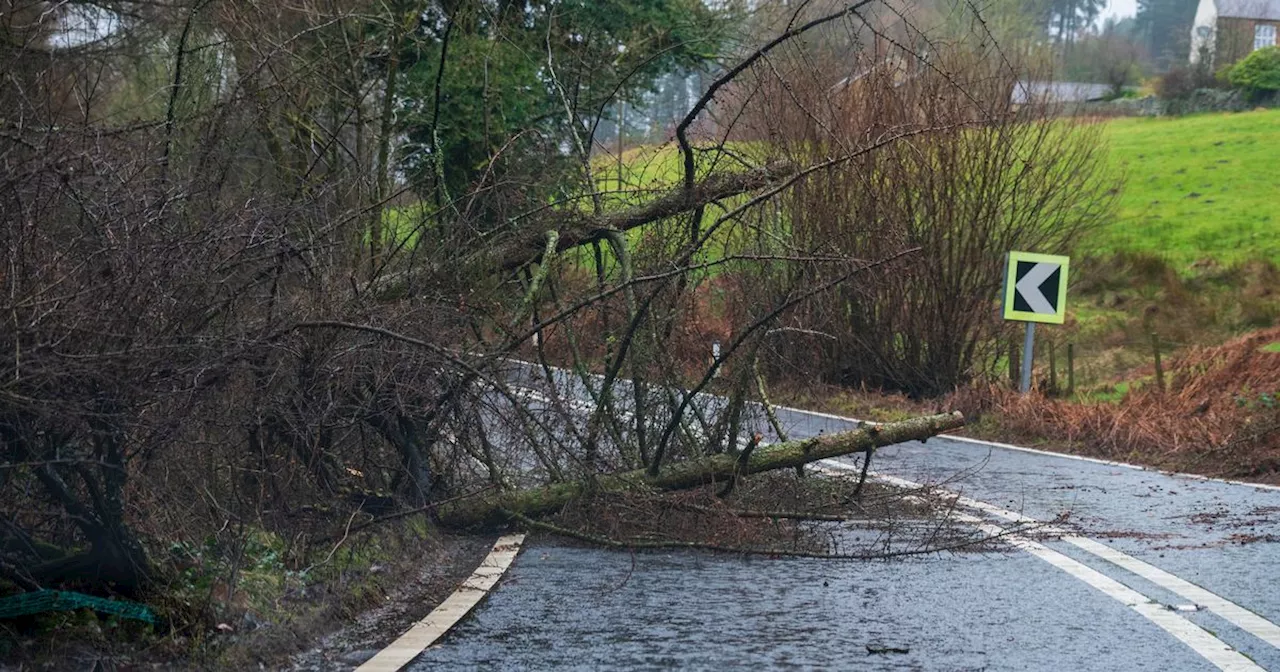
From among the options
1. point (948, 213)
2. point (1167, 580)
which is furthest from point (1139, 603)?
point (948, 213)

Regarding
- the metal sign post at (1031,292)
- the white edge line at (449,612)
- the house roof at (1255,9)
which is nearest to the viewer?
the white edge line at (449,612)

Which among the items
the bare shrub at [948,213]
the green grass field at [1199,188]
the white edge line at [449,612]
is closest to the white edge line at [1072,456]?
the bare shrub at [948,213]

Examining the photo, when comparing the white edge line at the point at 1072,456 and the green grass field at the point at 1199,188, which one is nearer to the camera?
the white edge line at the point at 1072,456

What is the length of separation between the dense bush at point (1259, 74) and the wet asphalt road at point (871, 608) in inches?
2106

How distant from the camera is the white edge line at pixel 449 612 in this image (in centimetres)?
555

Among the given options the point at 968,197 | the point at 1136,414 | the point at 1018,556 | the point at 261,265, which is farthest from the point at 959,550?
the point at 968,197

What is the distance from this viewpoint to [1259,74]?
191ft

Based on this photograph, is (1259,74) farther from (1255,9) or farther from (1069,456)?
(1069,456)

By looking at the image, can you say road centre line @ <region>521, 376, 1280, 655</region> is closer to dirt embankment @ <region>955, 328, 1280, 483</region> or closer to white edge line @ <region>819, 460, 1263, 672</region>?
white edge line @ <region>819, 460, 1263, 672</region>

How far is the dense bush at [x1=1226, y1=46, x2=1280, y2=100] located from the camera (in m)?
58.2

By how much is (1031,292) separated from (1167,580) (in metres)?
10.3

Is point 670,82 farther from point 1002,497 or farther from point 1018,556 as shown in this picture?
point 1018,556

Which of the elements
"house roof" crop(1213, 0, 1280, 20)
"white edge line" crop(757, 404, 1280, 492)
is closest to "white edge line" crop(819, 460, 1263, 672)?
"white edge line" crop(757, 404, 1280, 492)

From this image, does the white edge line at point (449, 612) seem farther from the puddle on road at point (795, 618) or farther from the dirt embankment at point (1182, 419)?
the dirt embankment at point (1182, 419)
